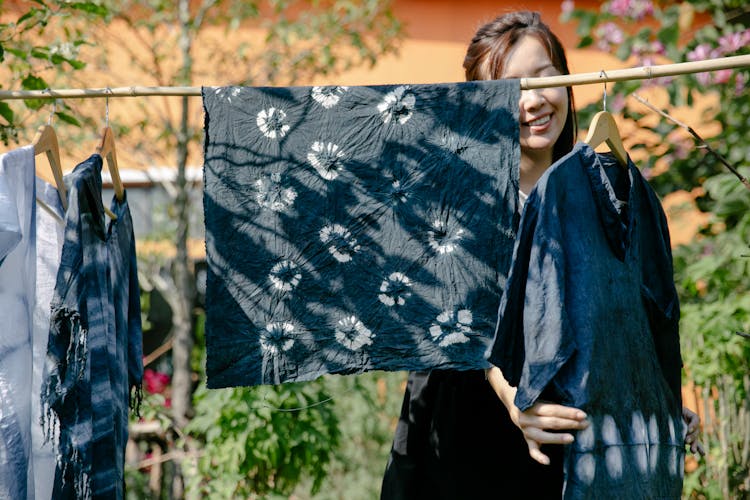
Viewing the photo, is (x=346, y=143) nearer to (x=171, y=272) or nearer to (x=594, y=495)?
(x=594, y=495)

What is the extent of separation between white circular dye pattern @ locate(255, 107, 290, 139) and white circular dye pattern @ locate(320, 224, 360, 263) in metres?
0.29

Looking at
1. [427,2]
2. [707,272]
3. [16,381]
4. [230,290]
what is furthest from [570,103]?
[427,2]

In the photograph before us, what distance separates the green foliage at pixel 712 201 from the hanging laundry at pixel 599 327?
3.72 ft

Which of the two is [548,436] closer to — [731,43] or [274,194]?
[274,194]

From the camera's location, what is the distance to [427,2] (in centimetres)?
592

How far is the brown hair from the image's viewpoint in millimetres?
2238

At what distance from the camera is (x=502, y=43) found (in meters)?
2.24

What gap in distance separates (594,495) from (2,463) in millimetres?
1409

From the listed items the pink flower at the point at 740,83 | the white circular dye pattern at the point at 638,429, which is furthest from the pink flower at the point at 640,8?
the white circular dye pattern at the point at 638,429

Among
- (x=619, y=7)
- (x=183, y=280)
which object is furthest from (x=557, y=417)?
(x=183, y=280)

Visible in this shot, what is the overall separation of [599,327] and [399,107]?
766 millimetres

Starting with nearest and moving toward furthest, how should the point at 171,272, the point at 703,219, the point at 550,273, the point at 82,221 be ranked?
the point at 550,273 → the point at 82,221 → the point at 171,272 → the point at 703,219

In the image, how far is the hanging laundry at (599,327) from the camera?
6.03 feet

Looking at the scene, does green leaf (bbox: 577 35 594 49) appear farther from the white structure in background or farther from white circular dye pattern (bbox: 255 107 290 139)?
white circular dye pattern (bbox: 255 107 290 139)
